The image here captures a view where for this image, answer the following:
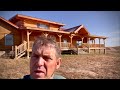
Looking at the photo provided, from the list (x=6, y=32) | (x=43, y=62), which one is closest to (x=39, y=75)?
(x=43, y=62)

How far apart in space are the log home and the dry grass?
0.13m

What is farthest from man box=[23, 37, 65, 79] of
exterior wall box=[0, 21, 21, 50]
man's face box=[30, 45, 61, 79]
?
exterior wall box=[0, 21, 21, 50]

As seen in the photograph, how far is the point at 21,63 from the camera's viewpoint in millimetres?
3461

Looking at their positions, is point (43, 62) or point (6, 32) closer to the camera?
point (43, 62)

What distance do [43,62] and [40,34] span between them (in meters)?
1.81

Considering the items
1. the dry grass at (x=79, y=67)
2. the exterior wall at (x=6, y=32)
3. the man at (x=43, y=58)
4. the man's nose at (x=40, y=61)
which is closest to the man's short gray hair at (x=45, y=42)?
the man at (x=43, y=58)

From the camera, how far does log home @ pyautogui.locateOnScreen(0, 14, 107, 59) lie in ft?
10.5

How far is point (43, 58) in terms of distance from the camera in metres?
1.54

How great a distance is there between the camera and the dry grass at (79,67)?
131 inches

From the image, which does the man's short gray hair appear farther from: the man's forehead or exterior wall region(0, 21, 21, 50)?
exterior wall region(0, 21, 21, 50)

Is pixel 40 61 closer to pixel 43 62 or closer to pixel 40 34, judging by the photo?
pixel 43 62
